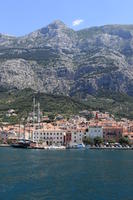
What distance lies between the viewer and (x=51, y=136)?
5945 inches

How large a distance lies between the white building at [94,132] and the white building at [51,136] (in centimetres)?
907

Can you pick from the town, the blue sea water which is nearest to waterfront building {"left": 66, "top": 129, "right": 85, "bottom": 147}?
the town

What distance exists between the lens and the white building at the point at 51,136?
492ft

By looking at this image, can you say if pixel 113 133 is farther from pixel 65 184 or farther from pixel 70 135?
pixel 65 184

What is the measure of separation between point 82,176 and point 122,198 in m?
14.1

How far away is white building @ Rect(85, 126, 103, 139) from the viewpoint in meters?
151

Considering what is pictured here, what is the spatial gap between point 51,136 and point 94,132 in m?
15.4

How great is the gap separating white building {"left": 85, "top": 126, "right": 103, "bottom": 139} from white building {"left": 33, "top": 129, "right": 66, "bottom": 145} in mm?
9071

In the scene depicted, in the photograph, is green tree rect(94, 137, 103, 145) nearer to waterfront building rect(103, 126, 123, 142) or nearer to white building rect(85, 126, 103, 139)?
white building rect(85, 126, 103, 139)

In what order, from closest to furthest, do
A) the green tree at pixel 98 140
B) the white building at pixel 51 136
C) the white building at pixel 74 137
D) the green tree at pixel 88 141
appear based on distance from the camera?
1. the green tree at pixel 98 140
2. the green tree at pixel 88 141
3. the white building at pixel 74 137
4. the white building at pixel 51 136

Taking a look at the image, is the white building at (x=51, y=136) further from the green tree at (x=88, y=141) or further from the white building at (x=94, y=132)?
the white building at (x=94, y=132)

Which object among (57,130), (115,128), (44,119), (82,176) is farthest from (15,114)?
(82,176)

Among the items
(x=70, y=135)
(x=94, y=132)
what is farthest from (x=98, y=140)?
(x=70, y=135)

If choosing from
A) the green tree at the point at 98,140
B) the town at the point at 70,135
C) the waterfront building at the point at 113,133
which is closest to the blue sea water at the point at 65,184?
the town at the point at 70,135
